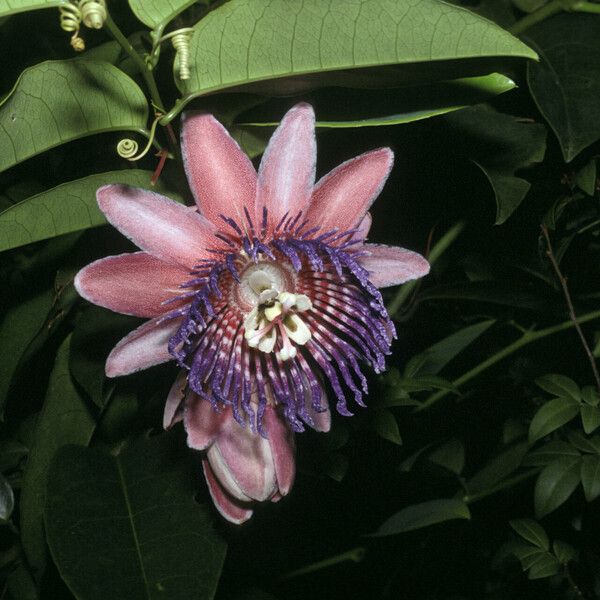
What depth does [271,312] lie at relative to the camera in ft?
3.63

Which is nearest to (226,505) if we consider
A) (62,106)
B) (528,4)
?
(62,106)

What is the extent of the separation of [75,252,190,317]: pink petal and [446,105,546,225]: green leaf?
503 millimetres

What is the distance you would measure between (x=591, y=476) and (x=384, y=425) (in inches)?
17.2

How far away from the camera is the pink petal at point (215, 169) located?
3.24 feet


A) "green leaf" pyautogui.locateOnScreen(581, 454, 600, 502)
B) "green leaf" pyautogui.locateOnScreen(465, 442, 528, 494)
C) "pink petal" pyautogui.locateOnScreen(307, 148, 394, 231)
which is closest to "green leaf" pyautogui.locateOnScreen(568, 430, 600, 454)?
"green leaf" pyautogui.locateOnScreen(581, 454, 600, 502)

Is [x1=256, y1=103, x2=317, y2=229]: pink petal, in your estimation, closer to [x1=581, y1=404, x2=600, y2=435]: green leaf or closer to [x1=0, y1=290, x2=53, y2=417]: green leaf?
[x1=0, y1=290, x2=53, y2=417]: green leaf

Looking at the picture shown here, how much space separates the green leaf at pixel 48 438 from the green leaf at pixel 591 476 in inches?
35.8

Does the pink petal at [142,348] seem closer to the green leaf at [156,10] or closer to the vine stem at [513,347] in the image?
the green leaf at [156,10]

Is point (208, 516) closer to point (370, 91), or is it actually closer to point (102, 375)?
point (102, 375)

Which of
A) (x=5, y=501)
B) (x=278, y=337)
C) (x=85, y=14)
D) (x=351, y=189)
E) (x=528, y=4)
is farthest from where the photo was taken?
(x=528, y=4)

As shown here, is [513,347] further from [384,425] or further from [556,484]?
[384,425]

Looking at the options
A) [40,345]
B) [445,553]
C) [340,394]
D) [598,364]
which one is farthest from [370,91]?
[445,553]

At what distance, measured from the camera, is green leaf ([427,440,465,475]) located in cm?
168

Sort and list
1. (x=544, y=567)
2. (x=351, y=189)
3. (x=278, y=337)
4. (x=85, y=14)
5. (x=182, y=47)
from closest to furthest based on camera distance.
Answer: (x=85, y=14) → (x=182, y=47) → (x=351, y=189) → (x=278, y=337) → (x=544, y=567)
